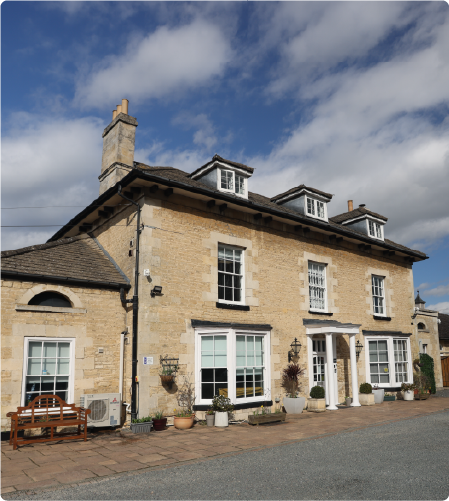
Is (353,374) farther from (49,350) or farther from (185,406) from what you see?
(49,350)

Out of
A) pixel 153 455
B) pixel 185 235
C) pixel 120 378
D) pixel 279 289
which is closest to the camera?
pixel 153 455

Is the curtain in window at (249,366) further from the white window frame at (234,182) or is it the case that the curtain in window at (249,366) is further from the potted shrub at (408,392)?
the potted shrub at (408,392)

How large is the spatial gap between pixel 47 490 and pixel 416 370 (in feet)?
57.1

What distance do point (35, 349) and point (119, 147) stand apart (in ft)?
24.2

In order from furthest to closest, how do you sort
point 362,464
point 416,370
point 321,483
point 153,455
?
point 416,370
point 153,455
point 362,464
point 321,483

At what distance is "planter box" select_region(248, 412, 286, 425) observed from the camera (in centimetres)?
1160

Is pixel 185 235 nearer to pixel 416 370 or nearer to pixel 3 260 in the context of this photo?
pixel 3 260

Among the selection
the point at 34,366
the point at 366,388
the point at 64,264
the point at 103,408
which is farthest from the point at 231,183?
the point at 366,388

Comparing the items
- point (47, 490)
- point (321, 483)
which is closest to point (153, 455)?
point (47, 490)

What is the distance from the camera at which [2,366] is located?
9.97 meters

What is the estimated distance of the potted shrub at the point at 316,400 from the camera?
45.4ft

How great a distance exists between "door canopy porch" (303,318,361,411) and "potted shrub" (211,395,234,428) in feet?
14.7

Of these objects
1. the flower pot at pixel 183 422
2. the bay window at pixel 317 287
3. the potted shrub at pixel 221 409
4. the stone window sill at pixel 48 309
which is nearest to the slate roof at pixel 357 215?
the bay window at pixel 317 287

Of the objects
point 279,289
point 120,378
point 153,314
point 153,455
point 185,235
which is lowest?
point 153,455
